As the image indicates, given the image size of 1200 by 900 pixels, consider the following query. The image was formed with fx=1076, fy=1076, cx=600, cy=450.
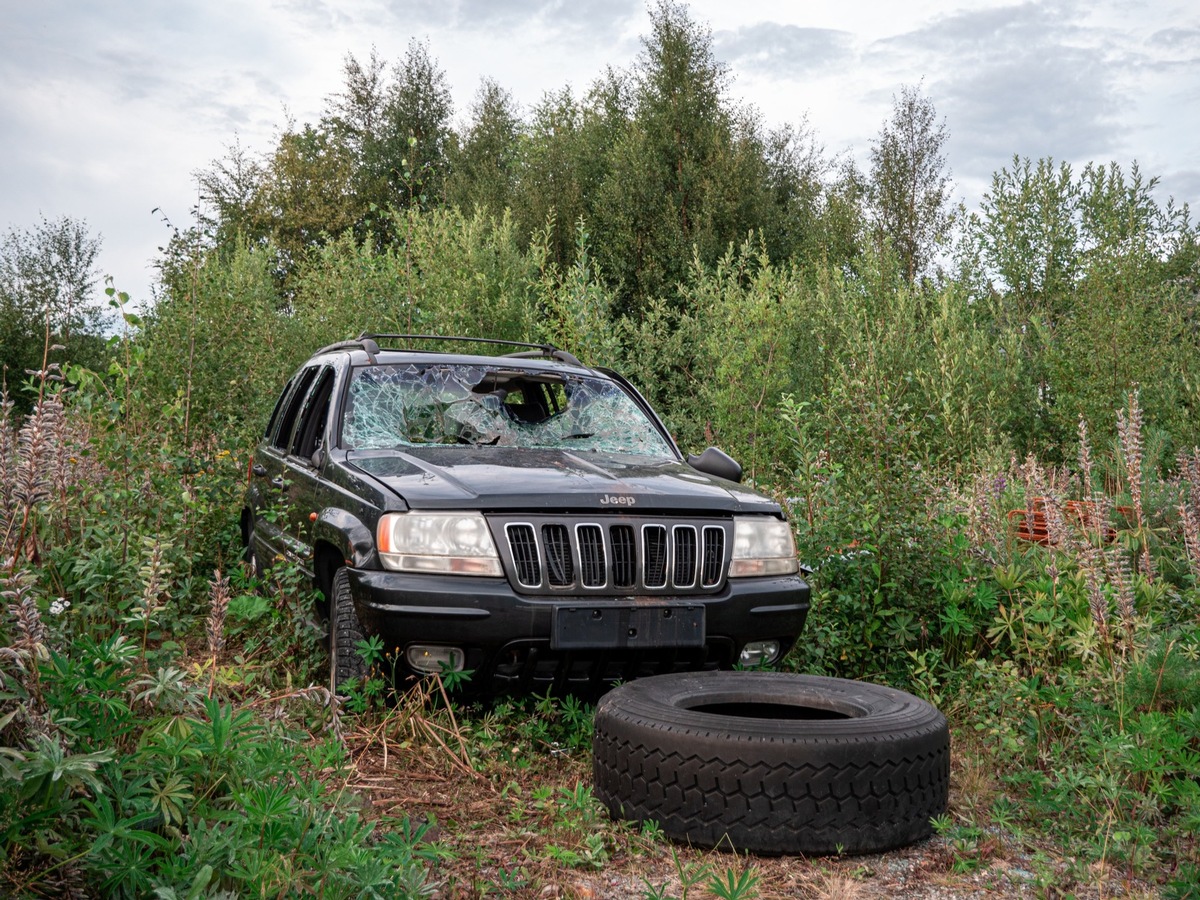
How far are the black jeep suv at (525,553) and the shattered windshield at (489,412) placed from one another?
0.02 metres

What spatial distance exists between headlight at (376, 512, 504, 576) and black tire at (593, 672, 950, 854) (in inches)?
31.0

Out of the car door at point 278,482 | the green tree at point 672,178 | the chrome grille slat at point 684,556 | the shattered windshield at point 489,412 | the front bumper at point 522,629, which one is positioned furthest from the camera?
the green tree at point 672,178

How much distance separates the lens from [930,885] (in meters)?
3.29

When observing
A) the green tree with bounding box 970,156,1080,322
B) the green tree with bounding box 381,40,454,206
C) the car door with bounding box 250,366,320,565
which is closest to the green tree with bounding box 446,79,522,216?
the green tree with bounding box 381,40,454,206

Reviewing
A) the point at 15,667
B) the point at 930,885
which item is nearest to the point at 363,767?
the point at 15,667

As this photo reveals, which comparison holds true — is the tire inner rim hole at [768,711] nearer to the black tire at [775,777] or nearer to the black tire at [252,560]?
the black tire at [775,777]

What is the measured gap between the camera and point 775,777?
3422 mm

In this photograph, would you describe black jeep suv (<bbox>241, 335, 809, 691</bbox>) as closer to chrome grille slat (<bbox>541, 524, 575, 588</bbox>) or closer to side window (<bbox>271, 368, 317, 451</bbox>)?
chrome grille slat (<bbox>541, 524, 575, 588</bbox>)

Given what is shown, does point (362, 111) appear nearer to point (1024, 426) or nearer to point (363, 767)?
point (1024, 426)

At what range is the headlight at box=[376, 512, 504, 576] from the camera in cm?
411

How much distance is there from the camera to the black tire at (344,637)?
14.0ft

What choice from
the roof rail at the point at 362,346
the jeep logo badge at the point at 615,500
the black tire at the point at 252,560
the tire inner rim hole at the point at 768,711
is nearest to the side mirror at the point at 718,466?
the jeep logo badge at the point at 615,500

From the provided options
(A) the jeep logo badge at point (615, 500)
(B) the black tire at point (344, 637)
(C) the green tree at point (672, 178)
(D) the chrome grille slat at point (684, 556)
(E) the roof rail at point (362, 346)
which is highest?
(C) the green tree at point (672, 178)

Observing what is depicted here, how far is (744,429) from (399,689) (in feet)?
23.5
